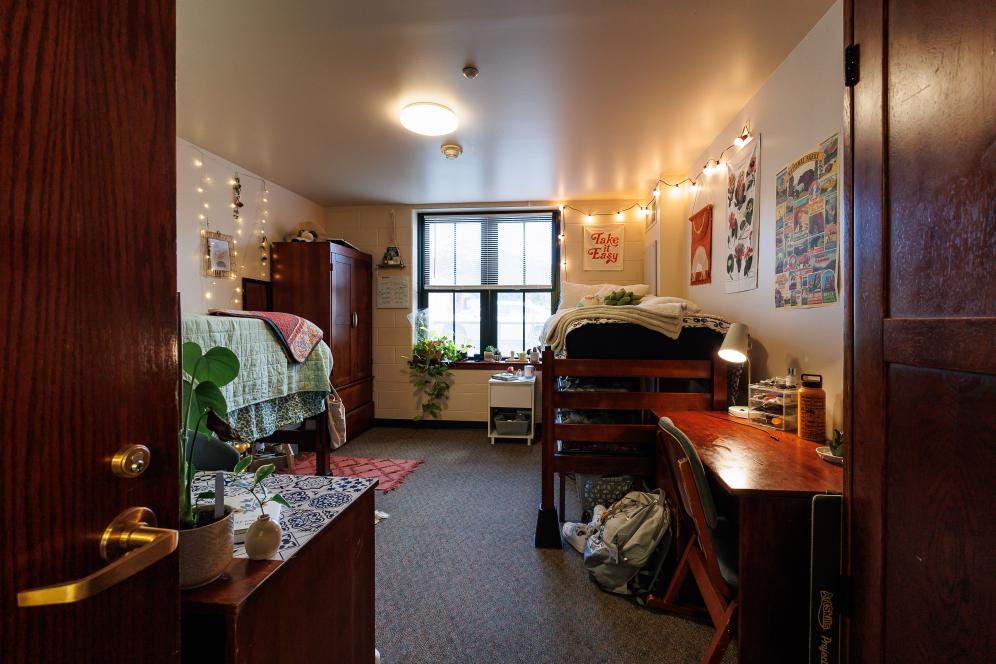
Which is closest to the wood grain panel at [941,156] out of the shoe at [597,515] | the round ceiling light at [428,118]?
the shoe at [597,515]

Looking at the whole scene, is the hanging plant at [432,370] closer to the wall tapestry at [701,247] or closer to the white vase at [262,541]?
the wall tapestry at [701,247]

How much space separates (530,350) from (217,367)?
385 centimetres

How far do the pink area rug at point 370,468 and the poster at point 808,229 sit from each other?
269cm

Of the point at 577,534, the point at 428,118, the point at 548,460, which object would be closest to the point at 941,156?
the point at 548,460

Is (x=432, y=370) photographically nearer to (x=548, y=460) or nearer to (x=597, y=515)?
(x=548, y=460)

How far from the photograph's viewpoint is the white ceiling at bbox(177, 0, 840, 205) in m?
1.69

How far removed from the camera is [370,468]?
336 centimetres

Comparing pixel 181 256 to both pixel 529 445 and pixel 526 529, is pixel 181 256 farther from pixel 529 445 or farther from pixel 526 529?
pixel 529 445

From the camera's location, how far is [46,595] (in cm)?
35

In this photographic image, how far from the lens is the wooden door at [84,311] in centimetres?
36

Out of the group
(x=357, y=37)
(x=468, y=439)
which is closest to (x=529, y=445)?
(x=468, y=439)

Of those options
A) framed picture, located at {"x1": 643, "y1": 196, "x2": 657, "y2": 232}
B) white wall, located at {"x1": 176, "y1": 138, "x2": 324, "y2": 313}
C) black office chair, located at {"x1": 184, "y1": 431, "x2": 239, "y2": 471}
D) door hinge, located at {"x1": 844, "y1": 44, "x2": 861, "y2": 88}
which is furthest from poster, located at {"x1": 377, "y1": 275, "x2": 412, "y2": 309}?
door hinge, located at {"x1": 844, "y1": 44, "x2": 861, "y2": 88}

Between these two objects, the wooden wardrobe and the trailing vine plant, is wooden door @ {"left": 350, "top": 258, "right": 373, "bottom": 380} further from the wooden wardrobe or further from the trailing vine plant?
the trailing vine plant

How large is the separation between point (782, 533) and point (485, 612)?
3.94ft
